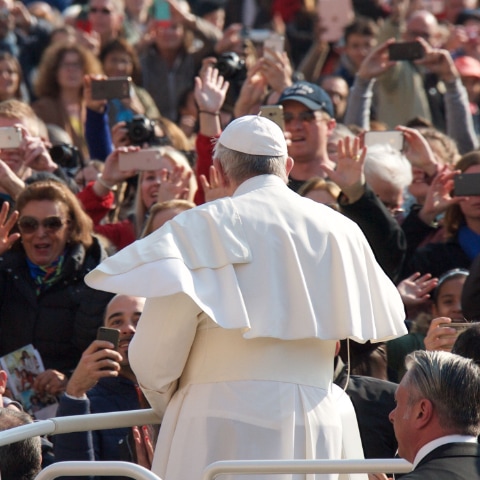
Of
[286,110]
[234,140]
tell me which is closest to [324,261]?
[234,140]

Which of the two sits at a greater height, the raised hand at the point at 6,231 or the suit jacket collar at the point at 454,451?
the suit jacket collar at the point at 454,451

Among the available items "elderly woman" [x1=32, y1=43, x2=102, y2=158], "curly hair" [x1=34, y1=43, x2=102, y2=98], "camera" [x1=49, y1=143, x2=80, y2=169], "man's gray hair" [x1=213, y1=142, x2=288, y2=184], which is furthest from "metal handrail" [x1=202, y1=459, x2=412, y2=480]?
"curly hair" [x1=34, y1=43, x2=102, y2=98]

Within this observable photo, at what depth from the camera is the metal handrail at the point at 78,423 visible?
3.95m

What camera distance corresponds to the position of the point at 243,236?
4344 millimetres

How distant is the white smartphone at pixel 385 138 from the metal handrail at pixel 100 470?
4312 mm

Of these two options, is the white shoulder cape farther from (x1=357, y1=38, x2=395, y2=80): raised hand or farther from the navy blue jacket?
(x1=357, y1=38, x2=395, y2=80): raised hand

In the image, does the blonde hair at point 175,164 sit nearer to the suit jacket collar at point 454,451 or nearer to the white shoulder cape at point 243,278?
the white shoulder cape at point 243,278

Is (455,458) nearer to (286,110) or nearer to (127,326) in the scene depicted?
(127,326)

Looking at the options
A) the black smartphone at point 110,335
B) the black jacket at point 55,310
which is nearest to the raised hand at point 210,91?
the black jacket at point 55,310

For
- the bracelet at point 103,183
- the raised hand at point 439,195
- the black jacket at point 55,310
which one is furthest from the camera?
the bracelet at point 103,183

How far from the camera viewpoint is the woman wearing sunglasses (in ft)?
22.2

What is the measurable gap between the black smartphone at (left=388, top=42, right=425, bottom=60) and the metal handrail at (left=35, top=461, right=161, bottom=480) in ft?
17.5

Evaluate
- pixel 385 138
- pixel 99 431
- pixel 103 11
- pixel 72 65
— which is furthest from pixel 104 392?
pixel 103 11

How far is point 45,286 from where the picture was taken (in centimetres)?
693
